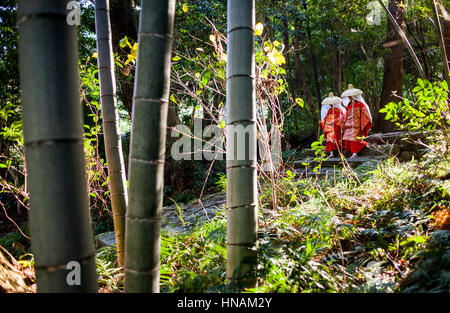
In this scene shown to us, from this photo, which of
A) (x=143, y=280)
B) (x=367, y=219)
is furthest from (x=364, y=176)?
(x=143, y=280)

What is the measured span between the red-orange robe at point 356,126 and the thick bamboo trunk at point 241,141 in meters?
5.06

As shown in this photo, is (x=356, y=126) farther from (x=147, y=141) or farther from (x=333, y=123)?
(x=147, y=141)

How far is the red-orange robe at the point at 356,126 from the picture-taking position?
6164 millimetres

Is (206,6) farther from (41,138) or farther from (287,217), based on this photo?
(41,138)

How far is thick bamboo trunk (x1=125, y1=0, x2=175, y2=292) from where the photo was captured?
1.25m

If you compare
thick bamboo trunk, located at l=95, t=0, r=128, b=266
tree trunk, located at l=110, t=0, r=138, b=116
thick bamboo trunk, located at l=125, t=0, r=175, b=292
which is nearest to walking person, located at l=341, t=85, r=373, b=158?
tree trunk, located at l=110, t=0, r=138, b=116

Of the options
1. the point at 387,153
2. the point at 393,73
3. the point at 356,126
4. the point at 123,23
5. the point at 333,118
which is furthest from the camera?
the point at 393,73

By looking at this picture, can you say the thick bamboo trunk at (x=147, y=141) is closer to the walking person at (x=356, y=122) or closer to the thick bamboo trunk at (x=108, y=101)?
the thick bamboo trunk at (x=108, y=101)

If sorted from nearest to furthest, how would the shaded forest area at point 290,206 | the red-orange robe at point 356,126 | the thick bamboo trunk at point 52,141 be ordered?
the thick bamboo trunk at point 52,141 → the shaded forest area at point 290,206 → the red-orange robe at point 356,126

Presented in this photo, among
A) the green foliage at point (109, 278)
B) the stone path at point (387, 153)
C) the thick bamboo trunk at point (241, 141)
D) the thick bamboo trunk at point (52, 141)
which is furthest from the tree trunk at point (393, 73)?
the thick bamboo trunk at point (52, 141)

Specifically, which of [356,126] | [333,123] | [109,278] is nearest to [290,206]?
[109,278]

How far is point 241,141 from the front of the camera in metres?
1.62

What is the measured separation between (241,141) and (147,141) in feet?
1.76
